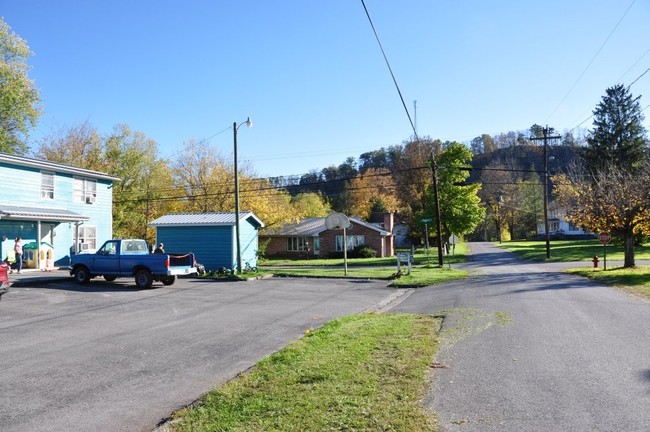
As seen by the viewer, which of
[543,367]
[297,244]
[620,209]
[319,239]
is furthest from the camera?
[297,244]

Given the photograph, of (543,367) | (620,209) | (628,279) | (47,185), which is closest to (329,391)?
(543,367)

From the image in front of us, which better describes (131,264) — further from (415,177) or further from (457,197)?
(415,177)

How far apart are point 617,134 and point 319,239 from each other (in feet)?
124

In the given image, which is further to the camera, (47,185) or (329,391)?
(47,185)

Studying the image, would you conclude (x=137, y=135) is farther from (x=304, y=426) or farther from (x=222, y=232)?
(x=304, y=426)

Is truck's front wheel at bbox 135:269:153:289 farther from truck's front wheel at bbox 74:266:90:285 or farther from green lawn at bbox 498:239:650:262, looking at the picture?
green lawn at bbox 498:239:650:262

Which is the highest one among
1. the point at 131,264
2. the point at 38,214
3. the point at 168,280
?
the point at 38,214

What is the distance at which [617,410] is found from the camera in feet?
16.8

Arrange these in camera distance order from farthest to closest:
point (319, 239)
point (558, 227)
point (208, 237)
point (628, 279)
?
point (558, 227) → point (319, 239) → point (208, 237) → point (628, 279)

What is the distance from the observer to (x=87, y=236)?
96.1ft

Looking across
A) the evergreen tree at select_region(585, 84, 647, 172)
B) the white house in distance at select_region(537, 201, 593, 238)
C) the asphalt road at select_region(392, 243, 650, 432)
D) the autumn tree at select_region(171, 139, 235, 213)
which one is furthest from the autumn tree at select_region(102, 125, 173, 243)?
the white house in distance at select_region(537, 201, 593, 238)

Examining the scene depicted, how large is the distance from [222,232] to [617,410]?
22.5m

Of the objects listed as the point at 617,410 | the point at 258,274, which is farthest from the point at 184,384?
the point at 258,274

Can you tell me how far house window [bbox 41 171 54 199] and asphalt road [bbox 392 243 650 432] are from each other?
2225 cm
